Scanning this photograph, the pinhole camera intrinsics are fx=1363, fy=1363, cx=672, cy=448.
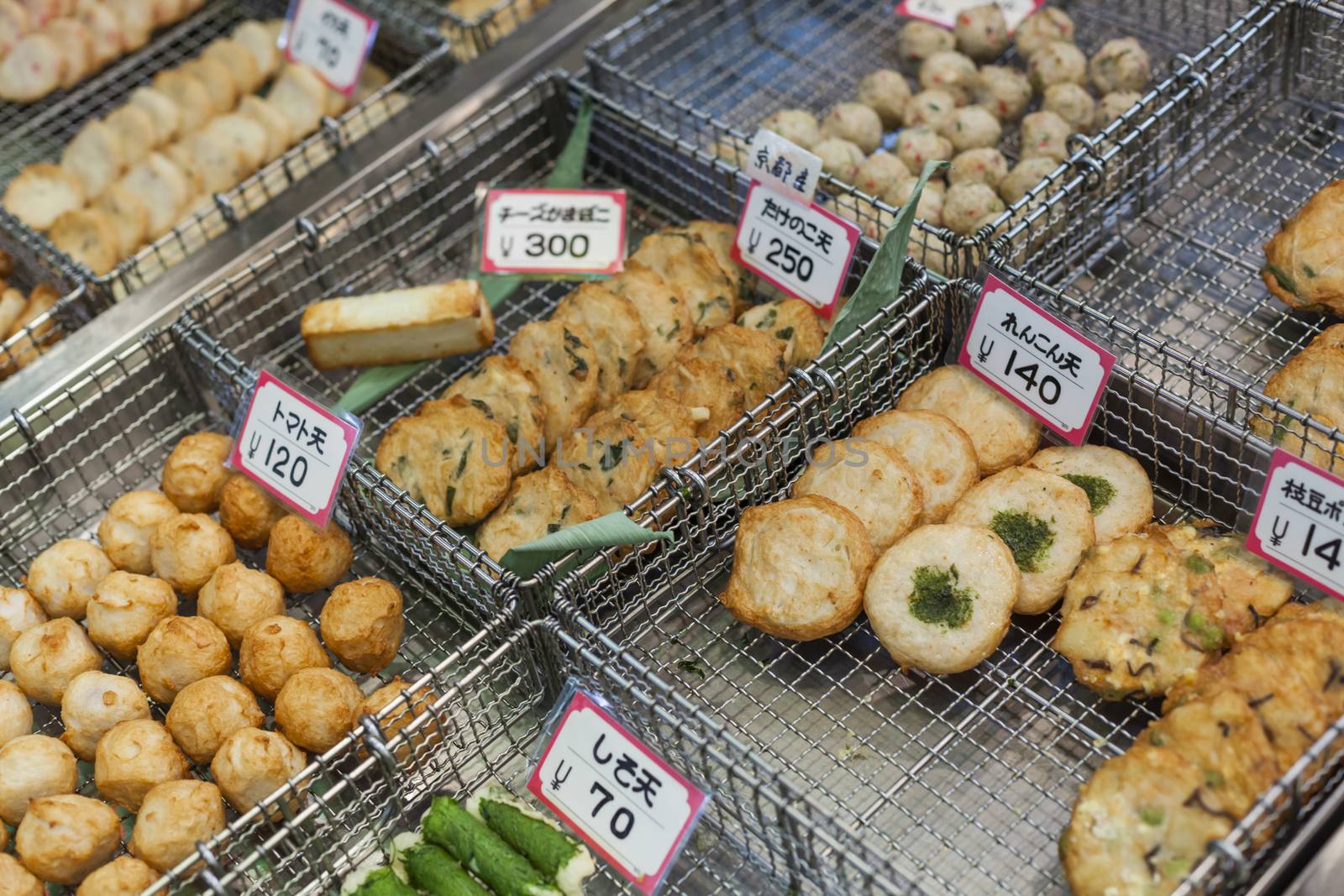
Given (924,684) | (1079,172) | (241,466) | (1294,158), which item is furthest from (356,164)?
(1294,158)

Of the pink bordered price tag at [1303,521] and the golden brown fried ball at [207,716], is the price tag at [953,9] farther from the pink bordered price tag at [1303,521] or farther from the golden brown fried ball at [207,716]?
the golden brown fried ball at [207,716]

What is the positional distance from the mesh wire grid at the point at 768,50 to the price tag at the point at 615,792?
6.35 ft

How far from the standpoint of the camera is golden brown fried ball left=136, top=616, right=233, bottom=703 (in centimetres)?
311

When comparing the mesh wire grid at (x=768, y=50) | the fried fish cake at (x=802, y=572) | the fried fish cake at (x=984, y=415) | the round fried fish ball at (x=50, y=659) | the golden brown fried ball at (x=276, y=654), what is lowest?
the round fried fish ball at (x=50, y=659)

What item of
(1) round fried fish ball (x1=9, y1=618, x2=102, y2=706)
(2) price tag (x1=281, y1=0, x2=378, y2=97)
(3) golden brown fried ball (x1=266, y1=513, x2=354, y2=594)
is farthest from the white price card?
(2) price tag (x1=281, y1=0, x2=378, y2=97)

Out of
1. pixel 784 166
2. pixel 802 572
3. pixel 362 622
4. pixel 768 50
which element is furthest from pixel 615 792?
pixel 768 50

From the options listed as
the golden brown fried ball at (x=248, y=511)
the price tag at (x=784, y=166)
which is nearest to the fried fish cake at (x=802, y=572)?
the price tag at (x=784, y=166)

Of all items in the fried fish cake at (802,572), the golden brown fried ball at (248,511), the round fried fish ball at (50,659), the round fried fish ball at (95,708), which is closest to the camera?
the fried fish cake at (802,572)

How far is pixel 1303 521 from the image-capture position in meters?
2.65

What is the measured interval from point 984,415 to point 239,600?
5.95 feet

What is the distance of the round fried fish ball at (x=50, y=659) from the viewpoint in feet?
10.4

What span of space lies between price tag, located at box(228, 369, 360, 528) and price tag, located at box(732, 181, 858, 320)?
121 cm

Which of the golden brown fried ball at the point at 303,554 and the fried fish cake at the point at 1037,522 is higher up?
the fried fish cake at the point at 1037,522

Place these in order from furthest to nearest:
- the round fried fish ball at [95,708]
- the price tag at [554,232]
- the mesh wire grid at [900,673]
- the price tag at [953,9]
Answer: the price tag at [953,9] → the price tag at [554,232] → the round fried fish ball at [95,708] → the mesh wire grid at [900,673]
